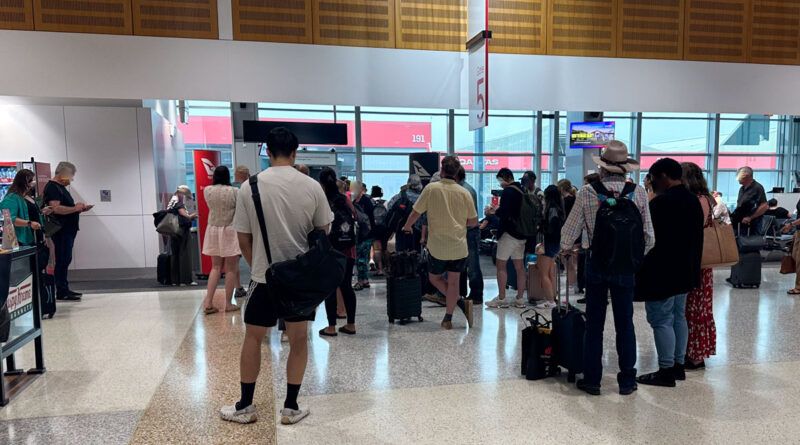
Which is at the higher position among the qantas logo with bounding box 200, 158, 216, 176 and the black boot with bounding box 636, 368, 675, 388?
the qantas logo with bounding box 200, 158, 216, 176

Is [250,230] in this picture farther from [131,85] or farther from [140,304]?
[131,85]

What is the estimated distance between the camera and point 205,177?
7.71 metres

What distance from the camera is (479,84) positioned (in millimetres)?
6707

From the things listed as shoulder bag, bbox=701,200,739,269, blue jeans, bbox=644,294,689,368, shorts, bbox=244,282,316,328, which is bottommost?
blue jeans, bbox=644,294,689,368

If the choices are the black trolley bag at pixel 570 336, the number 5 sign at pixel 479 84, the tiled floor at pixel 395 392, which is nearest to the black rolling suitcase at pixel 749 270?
the tiled floor at pixel 395 392

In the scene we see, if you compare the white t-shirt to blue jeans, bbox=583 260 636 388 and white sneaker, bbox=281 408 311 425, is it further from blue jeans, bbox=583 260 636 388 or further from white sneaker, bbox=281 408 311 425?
blue jeans, bbox=583 260 636 388

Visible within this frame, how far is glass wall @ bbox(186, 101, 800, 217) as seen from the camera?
13.4 metres

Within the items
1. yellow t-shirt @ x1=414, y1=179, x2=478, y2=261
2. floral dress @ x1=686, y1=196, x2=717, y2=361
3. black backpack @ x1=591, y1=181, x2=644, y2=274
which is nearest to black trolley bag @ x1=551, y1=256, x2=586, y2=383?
black backpack @ x1=591, y1=181, x2=644, y2=274

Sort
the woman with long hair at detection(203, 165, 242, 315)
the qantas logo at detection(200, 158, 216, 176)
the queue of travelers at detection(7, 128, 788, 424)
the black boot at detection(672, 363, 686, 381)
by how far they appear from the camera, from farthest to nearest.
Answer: the qantas logo at detection(200, 158, 216, 176) < the woman with long hair at detection(203, 165, 242, 315) < the black boot at detection(672, 363, 686, 381) < the queue of travelers at detection(7, 128, 788, 424)

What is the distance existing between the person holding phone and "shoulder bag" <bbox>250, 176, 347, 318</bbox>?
4697 millimetres

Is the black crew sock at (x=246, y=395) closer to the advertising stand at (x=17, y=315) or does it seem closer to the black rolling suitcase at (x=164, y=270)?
the advertising stand at (x=17, y=315)

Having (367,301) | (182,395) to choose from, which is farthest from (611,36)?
(182,395)

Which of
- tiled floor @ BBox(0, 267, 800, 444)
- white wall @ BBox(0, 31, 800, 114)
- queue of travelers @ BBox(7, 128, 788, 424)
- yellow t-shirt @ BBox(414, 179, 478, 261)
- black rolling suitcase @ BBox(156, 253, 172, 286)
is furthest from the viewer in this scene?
black rolling suitcase @ BBox(156, 253, 172, 286)

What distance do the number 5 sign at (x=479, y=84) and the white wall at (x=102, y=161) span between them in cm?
518
